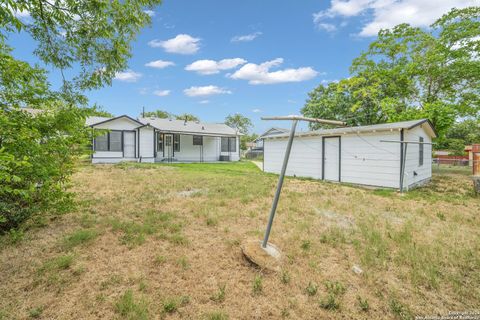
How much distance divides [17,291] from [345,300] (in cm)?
335

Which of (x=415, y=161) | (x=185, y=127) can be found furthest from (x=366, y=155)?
(x=185, y=127)

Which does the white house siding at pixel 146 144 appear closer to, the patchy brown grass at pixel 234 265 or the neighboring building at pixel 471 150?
the patchy brown grass at pixel 234 265

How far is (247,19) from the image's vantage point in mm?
14328

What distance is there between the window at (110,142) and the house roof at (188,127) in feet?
9.44

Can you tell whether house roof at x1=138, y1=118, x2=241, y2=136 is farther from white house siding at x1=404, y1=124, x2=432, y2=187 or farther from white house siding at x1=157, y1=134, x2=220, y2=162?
white house siding at x1=404, y1=124, x2=432, y2=187

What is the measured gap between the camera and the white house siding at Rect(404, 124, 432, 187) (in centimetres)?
870

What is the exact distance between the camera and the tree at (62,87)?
314cm

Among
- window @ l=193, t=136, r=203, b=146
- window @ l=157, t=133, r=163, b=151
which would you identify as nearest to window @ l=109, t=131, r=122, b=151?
window @ l=157, t=133, r=163, b=151

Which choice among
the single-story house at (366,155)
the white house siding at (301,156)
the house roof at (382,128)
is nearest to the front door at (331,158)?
the single-story house at (366,155)

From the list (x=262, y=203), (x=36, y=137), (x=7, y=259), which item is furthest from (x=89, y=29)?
(x=262, y=203)

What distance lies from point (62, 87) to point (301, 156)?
9703 millimetres

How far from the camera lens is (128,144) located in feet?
56.4

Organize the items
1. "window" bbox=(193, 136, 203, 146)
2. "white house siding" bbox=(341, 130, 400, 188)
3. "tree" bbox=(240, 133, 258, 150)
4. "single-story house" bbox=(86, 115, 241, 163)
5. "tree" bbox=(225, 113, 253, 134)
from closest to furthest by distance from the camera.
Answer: "white house siding" bbox=(341, 130, 400, 188), "single-story house" bbox=(86, 115, 241, 163), "window" bbox=(193, 136, 203, 146), "tree" bbox=(240, 133, 258, 150), "tree" bbox=(225, 113, 253, 134)

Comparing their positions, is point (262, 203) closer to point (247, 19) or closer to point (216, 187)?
point (216, 187)
